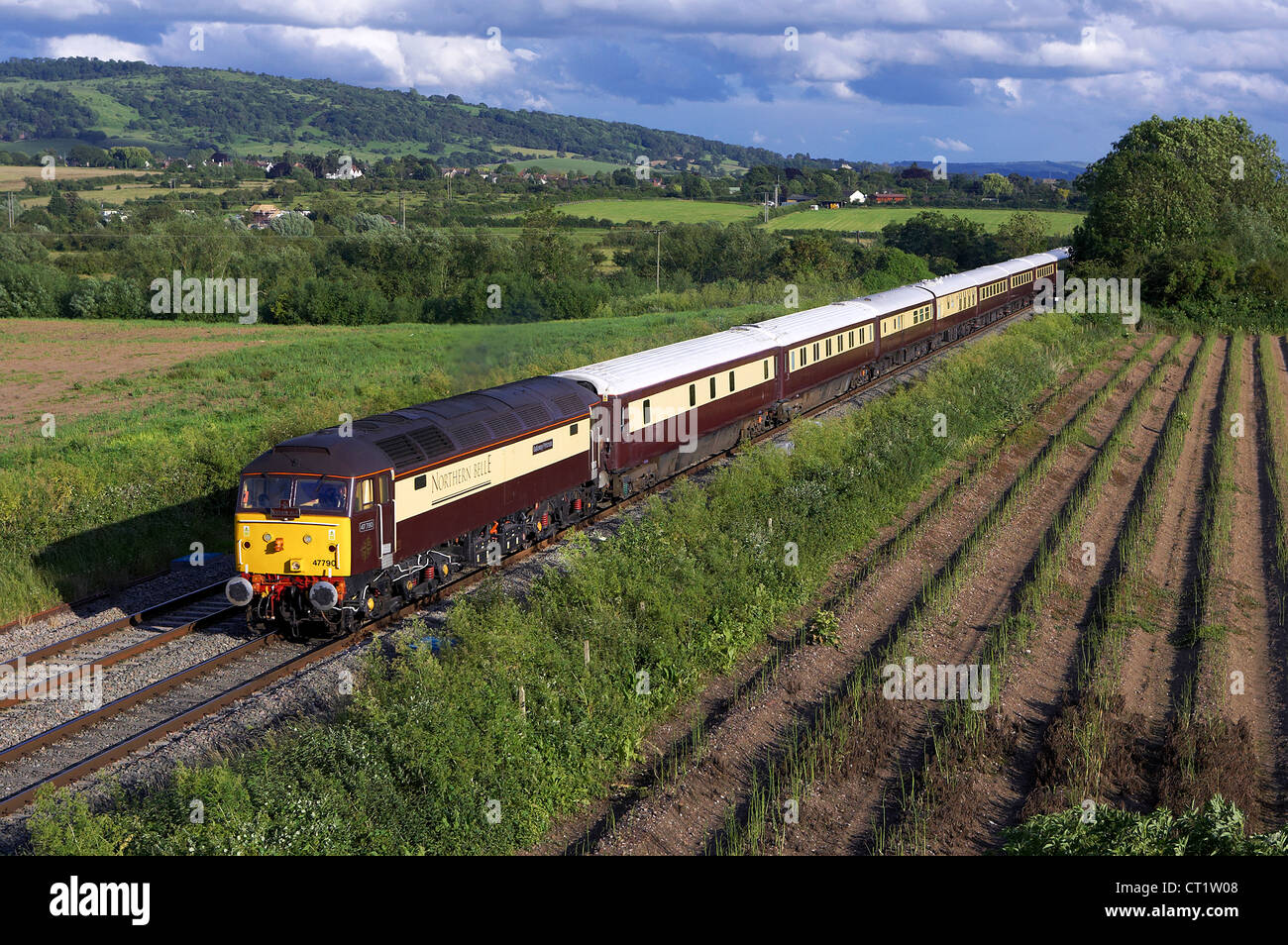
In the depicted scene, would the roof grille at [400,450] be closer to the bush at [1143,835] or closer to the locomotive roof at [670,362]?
the locomotive roof at [670,362]

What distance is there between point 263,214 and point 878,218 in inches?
3027

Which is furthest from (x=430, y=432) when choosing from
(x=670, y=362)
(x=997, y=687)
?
(x=997, y=687)

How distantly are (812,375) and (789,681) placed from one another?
20886 mm

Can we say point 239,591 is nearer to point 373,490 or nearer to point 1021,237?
point 373,490

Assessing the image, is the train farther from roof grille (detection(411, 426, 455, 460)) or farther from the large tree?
the large tree

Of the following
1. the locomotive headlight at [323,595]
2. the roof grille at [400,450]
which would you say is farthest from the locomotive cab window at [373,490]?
the locomotive headlight at [323,595]

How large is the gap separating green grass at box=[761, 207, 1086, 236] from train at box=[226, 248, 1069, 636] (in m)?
104

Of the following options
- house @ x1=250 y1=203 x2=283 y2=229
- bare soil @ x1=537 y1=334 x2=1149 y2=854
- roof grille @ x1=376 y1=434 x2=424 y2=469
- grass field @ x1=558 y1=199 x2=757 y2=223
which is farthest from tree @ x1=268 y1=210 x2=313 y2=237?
roof grille @ x1=376 y1=434 x2=424 y2=469

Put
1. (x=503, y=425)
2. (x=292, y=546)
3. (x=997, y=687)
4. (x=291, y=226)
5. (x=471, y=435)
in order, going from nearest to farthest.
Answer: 1. (x=997, y=687)
2. (x=292, y=546)
3. (x=471, y=435)
4. (x=503, y=425)
5. (x=291, y=226)

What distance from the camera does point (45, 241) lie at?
338 feet

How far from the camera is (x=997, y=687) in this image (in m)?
16.9

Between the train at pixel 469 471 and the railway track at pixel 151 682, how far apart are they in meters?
→ 0.50

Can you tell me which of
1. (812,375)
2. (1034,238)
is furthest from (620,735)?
(1034,238)

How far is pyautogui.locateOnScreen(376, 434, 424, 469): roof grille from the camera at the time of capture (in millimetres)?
18422
